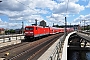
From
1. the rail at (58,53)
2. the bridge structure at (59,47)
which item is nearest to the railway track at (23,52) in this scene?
the bridge structure at (59,47)

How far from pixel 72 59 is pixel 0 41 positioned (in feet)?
54.3

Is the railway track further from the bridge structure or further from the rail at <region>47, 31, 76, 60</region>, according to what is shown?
the rail at <region>47, 31, 76, 60</region>

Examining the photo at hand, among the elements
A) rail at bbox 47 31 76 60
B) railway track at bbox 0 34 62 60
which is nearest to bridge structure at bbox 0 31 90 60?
rail at bbox 47 31 76 60

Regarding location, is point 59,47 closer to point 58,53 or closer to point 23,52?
point 23,52

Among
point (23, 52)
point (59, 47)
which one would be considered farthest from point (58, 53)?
point (23, 52)

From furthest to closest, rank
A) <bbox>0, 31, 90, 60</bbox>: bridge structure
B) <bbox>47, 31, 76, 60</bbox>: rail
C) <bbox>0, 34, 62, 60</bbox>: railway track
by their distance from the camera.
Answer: <bbox>0, 34, 62, 60</bbox>: railway track < <bbox>0, 31, 90, 60</bbox>: bridge structure < <bbox>47, 31, 76, 60</bbox>: rail

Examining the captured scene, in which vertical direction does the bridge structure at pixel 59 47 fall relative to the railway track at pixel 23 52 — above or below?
above

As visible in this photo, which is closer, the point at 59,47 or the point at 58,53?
the point at 58,53

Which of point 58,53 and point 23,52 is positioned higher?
point 58,53

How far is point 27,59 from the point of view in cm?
1786

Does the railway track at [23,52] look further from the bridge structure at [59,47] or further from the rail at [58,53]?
the rail at [58,53]

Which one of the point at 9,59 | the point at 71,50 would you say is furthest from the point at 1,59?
the point at 71,50

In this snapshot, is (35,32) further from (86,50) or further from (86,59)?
(86,50)

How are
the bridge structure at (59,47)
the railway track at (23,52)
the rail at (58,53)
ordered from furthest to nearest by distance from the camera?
the railway track at (23,52) < the bridge structure at (59,47) < the rail at (58,53)
